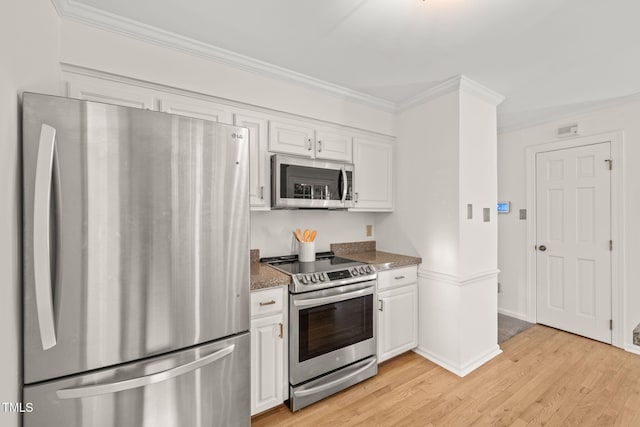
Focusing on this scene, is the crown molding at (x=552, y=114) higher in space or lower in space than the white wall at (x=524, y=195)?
higher

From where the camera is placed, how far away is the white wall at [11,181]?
3.13ft

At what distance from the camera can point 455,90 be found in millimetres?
2465

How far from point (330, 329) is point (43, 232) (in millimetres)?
1744

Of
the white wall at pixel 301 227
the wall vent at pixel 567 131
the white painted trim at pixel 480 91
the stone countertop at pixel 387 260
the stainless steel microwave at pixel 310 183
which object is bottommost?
the stone countertop at pixel 387 260

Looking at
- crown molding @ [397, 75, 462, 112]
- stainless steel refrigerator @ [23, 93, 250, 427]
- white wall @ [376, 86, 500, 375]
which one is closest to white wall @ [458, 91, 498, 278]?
white wall @ [376, 86, 500, 375]

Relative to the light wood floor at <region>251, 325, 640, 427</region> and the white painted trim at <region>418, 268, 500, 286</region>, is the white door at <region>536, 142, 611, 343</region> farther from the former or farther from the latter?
the white painted trim at <region>418, 268, 500, 286</region>

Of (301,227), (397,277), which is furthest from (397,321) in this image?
(301,227)

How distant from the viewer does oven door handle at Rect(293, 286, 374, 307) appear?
1.96m

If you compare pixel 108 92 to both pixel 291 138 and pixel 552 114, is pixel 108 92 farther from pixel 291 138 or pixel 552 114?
pixel 552 114

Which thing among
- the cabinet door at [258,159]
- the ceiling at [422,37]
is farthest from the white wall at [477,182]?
the cabinet door at [258,159]

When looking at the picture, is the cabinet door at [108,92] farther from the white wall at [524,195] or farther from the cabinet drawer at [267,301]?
the white wall at [524,195]

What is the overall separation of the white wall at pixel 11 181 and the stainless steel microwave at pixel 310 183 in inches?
57.0

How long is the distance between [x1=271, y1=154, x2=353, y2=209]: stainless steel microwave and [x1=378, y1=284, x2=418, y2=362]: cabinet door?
3.10 ft

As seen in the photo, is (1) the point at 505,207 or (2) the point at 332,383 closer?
(2) the point at 332,383
